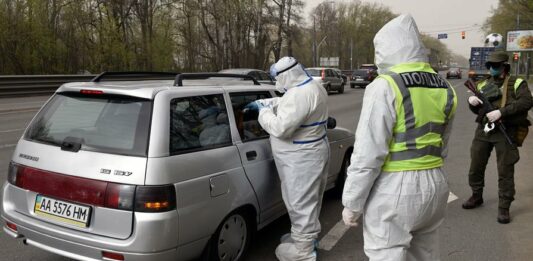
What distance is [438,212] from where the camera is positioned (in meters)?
2.47

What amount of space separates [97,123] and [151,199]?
0.76m

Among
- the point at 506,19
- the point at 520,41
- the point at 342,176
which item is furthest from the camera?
the point at 506,19

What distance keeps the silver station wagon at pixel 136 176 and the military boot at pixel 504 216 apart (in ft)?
9.27

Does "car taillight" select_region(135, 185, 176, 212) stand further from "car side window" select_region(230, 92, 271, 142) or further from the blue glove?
the blue glove

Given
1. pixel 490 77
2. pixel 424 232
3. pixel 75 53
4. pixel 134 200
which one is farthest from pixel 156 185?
pixel 75 53

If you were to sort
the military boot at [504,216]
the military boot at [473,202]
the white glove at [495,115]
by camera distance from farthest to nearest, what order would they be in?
the military boot at [473,202]
the military boot at [504,216]
the white glove at [495,115]

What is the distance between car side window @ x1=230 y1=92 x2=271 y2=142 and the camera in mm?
3725

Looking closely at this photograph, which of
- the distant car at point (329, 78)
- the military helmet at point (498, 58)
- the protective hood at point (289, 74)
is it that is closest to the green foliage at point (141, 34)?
the distant car at point (329, 78)

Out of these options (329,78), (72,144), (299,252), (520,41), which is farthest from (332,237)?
(520,41)

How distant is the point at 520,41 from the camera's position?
115 ft

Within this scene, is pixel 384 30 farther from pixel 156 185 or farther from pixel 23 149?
pixel 23 149

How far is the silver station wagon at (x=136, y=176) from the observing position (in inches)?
110

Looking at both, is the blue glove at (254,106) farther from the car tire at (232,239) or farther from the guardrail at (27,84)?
the guardrail at (27,84)

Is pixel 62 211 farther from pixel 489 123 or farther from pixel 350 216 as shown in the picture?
pixel 489 123
